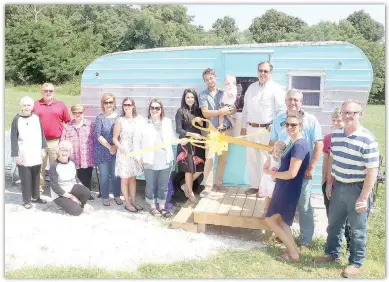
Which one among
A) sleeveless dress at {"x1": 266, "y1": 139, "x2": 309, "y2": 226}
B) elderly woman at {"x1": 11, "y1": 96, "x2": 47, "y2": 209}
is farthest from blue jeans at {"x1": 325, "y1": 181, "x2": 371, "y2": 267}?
elderly woman at {"x1": 11, "y1": 96, "x2": 47, "y2": 209}

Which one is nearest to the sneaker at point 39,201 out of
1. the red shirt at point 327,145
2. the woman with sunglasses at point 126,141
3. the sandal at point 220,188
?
the woman with sunglasses at point 126,141

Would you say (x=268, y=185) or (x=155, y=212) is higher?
(x=268, y=185)

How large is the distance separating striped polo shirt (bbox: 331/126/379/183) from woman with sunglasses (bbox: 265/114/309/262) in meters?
0.32

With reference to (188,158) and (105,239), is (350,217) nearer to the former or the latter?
(188,158)

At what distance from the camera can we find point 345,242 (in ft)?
16.8

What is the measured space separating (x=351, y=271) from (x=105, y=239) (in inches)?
112

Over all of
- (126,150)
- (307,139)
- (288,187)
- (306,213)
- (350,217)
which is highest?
(307,139)

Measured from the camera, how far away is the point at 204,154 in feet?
20.0

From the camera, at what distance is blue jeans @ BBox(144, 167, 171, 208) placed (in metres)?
5.89

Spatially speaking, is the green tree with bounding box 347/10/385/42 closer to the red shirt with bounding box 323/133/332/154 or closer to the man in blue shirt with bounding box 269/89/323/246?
the red shirt with bounding box 323/133/332/154

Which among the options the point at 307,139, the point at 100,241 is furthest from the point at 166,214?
the point at 307,139

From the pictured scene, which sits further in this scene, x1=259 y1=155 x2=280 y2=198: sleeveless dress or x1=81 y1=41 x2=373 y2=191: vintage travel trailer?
x1=81 y1=41 x2=373 y2=191: vintage travel trailer

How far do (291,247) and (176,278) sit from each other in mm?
1303

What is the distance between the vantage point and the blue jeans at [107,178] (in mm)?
6310
